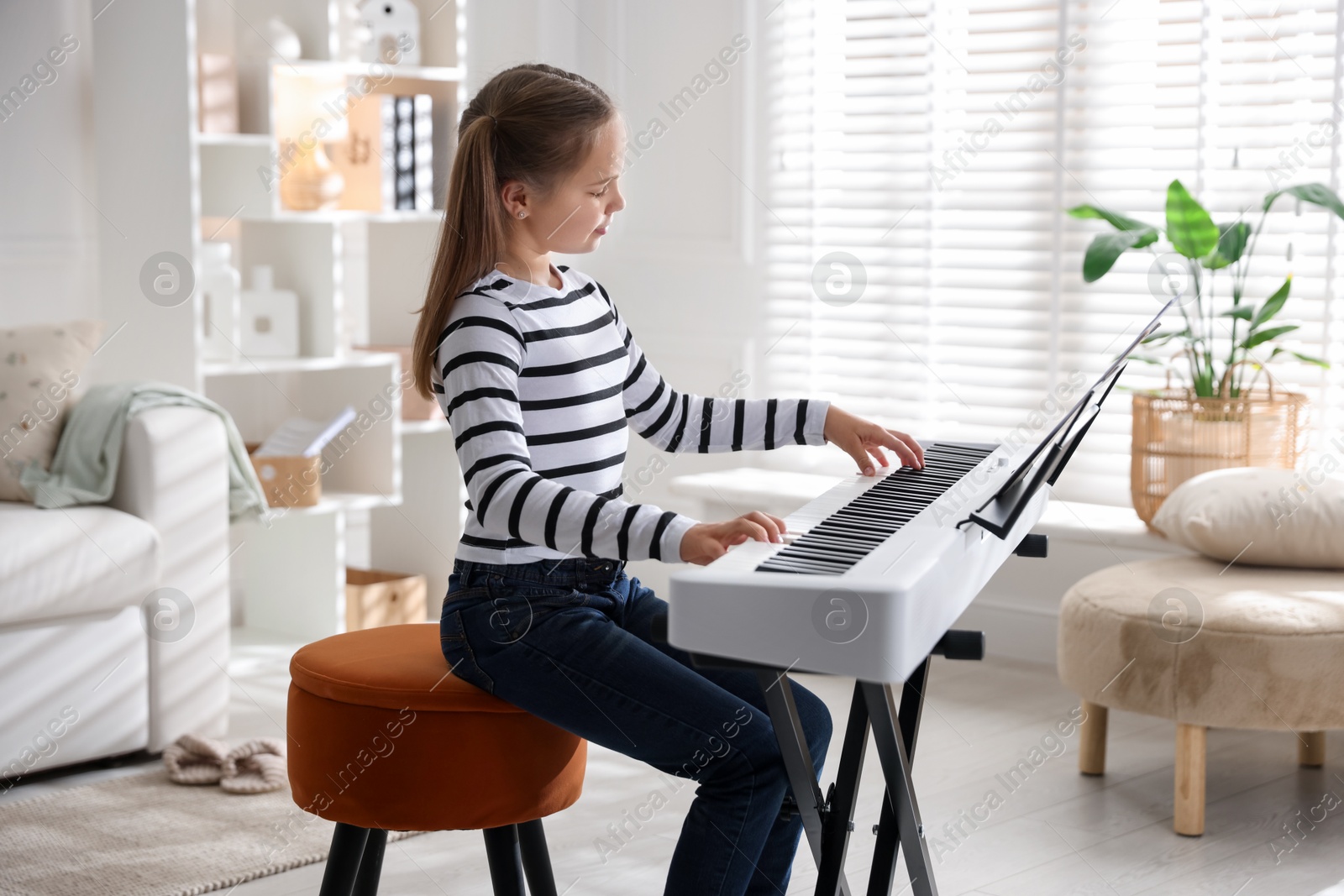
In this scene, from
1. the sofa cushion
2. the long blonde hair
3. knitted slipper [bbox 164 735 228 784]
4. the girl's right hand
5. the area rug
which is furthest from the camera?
knitted slipper [bbox 164 735 228 784]

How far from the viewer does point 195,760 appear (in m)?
2.79

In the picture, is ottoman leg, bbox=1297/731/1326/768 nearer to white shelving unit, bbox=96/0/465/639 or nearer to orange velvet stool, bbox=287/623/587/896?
orange velvet stool, bbox=287/623/587/896

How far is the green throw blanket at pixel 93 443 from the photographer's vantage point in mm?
2779

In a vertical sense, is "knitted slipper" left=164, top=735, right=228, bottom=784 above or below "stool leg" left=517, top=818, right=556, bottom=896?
below

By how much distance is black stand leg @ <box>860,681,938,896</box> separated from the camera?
4.66 ft

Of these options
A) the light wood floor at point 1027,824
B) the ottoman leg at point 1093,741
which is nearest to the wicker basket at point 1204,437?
the light wood floor at point 1027,824

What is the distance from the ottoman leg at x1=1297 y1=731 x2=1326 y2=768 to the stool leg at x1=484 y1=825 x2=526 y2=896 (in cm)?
176

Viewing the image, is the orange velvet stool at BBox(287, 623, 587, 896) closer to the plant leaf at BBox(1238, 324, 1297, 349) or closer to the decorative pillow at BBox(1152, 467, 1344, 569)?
the decorative pillow at BBox(1152, 467, 1344, 569)

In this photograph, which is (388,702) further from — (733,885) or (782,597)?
(782,597)

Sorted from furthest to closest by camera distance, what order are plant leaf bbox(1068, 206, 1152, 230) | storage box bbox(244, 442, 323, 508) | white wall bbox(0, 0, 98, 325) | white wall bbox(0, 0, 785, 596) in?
1. white wall bbox(0, 0, 785, 596)
2. storage box bbox(244, 442, 323, 508)
3. white wall bbox(0, 0, 98, 325)
4. plant leaf bbox(1068, 206, 1152, 230)

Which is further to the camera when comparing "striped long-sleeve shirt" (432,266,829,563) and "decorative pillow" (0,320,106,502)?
"decorative pillow" (0,320,106,502)

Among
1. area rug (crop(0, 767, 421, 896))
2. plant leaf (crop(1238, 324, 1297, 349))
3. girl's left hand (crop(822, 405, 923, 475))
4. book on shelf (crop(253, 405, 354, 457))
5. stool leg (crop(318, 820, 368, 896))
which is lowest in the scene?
area rug (crop(0, 767, 421, 896))

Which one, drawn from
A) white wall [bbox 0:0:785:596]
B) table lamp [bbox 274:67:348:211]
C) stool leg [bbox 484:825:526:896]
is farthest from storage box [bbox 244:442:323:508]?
stool leg [bbox 484:825:526:896]

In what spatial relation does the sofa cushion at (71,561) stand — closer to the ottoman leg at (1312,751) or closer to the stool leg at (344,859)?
the stool leg at (344,859)
